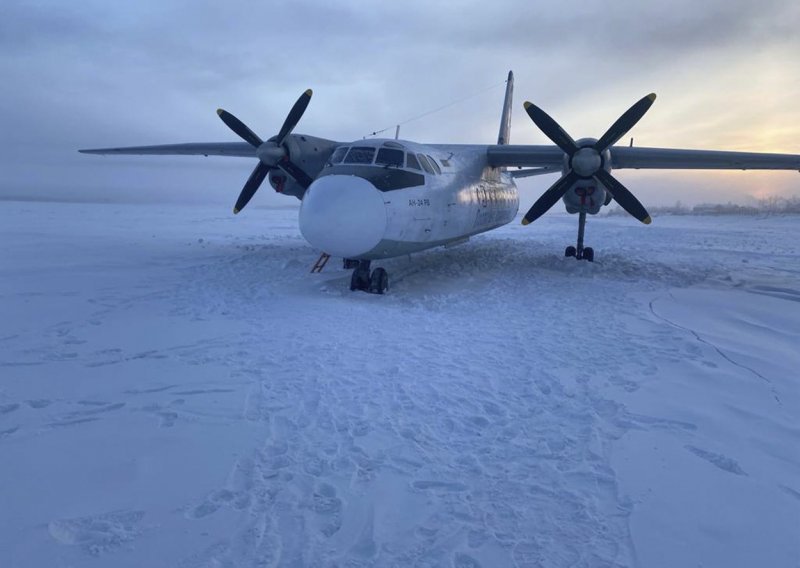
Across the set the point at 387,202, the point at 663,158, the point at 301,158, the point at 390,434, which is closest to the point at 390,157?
the point at 387,202

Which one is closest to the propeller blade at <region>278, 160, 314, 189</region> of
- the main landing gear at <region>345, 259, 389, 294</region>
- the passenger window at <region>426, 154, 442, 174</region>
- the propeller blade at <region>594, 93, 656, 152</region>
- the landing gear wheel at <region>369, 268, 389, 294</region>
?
the passenger window at <region>426, 154, 442, 174</region>

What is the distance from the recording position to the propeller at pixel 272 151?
1348 cm

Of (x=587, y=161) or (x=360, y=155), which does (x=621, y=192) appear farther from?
(x=360, y=155)

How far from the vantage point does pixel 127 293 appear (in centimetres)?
847

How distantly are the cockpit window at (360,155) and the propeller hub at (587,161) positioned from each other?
5748 millimetres

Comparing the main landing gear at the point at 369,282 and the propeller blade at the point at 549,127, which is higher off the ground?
the propeller blade at the point at 549,127

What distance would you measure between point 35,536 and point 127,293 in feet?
22.4

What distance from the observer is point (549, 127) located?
40.3 feet

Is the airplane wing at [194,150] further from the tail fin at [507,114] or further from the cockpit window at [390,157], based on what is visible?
the tail fin at [507,114]

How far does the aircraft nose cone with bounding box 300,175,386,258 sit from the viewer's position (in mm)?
8586

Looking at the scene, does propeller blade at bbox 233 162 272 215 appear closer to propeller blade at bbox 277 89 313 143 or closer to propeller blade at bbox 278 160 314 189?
propeller blade at bbox 278 160 314 189

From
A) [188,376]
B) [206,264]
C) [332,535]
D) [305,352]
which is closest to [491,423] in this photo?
[332,535]

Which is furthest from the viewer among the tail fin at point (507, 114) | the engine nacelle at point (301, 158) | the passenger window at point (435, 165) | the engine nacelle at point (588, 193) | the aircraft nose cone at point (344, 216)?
the tail fin at point (507, 114)

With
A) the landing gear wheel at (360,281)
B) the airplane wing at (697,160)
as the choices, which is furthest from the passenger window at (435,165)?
the airplane wing at (697,160)
